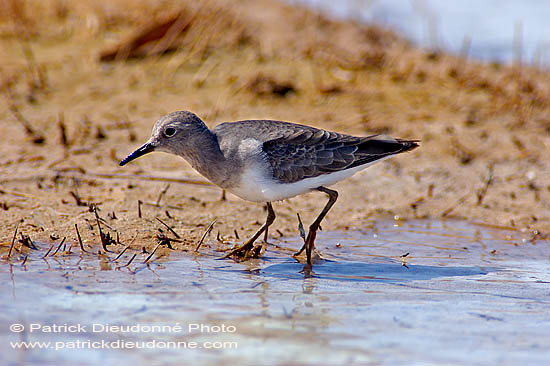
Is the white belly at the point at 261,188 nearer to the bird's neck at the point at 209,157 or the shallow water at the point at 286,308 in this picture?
the bird's neck at the point at 209,157

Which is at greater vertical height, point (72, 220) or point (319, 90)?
point (319, 90)

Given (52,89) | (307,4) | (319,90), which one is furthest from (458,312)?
(307,4)

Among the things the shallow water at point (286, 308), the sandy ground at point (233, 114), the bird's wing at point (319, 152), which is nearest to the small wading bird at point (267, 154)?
the bird's wing at point (319, 152)

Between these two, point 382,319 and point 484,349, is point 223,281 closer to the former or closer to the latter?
point 382,319

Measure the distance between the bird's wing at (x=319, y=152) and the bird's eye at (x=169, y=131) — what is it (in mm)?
715

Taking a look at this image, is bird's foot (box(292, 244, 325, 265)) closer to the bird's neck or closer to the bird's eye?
the bird's neck

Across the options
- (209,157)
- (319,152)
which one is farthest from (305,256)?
(209,157)

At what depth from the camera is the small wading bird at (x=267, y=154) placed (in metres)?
5.32

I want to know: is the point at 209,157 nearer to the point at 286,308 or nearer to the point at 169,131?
the point at 169,131

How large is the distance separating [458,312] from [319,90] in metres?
5.45

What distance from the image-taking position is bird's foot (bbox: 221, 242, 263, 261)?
5410 mm

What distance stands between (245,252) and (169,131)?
1.09m

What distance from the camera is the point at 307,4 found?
564 inches

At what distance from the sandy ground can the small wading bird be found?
2.20ft
